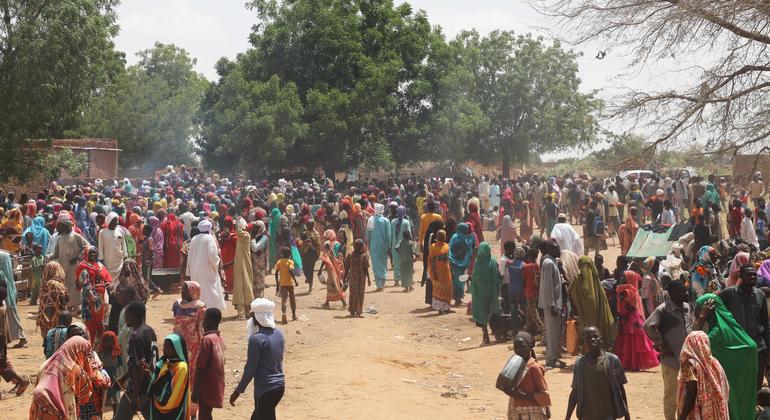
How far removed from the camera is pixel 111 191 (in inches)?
1087

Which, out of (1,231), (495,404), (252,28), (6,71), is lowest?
(495,404)

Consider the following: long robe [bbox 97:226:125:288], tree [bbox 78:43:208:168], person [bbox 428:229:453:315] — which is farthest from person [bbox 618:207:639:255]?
tree [bbox 78:43:208:168]

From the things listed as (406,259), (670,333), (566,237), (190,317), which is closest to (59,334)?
(190,317)

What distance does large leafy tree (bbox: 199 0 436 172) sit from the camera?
4041 cm

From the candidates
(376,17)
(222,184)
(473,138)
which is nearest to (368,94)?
(376,17)

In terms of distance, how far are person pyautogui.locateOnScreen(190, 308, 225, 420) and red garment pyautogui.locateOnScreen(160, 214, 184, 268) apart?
426 inches

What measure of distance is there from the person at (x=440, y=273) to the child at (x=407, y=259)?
2384mm

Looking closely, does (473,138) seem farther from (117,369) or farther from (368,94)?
(117,369)

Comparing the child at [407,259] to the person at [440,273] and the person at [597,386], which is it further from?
the person at [597,386]

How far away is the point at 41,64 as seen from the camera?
93.4 feet

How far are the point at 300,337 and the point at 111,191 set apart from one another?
13742 millimetres

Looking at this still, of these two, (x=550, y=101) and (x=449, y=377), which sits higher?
(x=550, y=101)

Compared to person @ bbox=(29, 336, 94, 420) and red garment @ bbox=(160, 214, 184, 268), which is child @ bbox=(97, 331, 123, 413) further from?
red garment @ bbox=(160, 214, 184, 268)

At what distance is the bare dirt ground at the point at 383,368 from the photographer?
11344 millimetres
